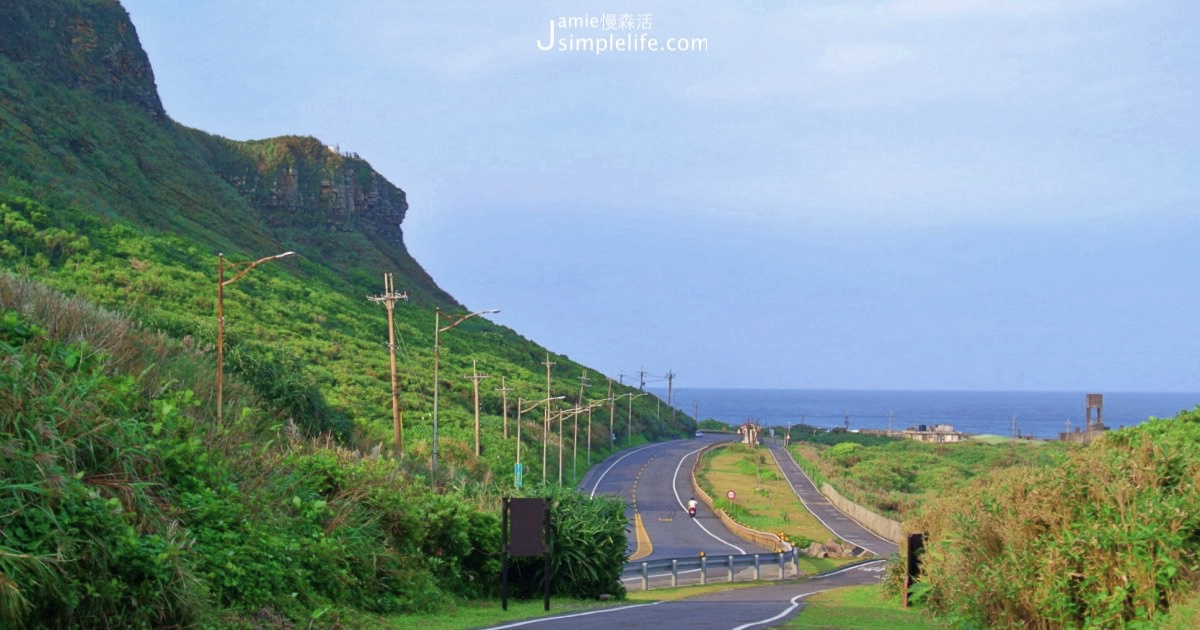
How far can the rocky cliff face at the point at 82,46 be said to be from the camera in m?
97.8

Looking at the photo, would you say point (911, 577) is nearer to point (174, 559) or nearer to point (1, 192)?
point (174, 559)

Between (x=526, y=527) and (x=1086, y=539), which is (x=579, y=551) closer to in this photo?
(x=526, y=527)

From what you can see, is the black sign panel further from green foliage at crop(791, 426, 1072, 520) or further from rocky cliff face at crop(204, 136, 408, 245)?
rocky cliff face at crop(204, 136, 408, 245)

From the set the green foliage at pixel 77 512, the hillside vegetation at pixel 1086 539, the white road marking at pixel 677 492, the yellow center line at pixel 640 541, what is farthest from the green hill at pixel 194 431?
the hillside vegetation at pixel 1086 539

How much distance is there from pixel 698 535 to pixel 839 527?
980 cm

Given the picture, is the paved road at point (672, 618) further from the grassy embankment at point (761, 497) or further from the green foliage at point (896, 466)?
the green foliage at point (896, 466)

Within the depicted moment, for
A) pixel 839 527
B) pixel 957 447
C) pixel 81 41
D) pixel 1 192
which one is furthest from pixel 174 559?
pixel 957 447

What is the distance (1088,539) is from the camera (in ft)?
47.6

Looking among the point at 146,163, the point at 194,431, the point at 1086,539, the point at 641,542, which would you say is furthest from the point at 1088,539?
the point at 146,163

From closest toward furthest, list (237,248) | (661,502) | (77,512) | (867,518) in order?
(77,512), (867,518), (661,502), (237,248)

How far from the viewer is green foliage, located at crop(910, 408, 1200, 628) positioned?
44.8 feet

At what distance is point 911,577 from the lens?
23.1m

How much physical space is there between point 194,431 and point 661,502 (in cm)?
5429

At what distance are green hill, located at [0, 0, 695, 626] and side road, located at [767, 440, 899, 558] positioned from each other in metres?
14.7
